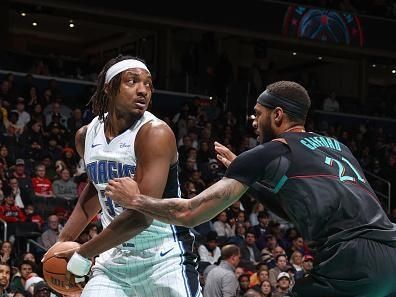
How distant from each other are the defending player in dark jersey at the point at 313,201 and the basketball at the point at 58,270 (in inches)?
36.4

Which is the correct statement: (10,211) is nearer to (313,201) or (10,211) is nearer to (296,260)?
(296,260)

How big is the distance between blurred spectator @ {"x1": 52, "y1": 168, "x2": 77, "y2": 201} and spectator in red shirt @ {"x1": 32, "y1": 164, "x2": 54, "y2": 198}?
0.13 metres

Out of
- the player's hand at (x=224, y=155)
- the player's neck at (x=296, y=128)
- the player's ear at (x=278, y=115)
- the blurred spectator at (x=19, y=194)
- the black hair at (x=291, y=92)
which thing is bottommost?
the blurred spectator at (x=19, y=194)

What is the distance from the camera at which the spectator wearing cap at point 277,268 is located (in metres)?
14.5

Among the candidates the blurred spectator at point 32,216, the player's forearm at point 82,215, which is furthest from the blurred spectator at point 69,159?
the player's forearm at point 82,215

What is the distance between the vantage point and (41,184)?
1552 centimetres

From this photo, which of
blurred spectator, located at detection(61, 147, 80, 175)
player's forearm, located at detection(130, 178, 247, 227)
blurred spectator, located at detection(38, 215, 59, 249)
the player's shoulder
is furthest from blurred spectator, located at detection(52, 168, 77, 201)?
player's forearm, located at detection(130, 178, 247, 227)

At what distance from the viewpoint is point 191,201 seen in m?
4.49

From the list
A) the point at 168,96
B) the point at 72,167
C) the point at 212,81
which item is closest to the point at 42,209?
the point at 72,167

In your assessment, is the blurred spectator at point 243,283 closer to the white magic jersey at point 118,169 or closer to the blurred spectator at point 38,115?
the blurred spectator at point 38,115

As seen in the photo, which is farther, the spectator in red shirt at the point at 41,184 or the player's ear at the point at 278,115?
the spectator in red shirt at the point at 41,184

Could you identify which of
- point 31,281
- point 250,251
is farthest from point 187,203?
point 250,251

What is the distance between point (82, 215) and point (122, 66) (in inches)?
39.8

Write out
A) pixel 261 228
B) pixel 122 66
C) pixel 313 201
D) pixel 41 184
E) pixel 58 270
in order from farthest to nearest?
pixel 261 228 < pixel 41 184 < pixel 122 66 < pixel 58 270 < pixel 313 201
